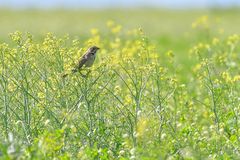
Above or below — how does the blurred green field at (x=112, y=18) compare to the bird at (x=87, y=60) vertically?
below

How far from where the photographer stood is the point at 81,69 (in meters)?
6.82

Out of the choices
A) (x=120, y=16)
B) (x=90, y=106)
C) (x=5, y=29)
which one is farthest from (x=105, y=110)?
(x=120, y=16)

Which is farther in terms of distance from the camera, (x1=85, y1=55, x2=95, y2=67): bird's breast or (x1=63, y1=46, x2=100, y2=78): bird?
(x1=85, y1=55, x2=95, y2=67): bird's breast

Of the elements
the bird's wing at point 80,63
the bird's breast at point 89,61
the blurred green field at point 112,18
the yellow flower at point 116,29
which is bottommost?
the blurred green field at point 112,18

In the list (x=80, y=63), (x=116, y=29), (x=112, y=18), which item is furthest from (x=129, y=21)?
(x=80, y=63)

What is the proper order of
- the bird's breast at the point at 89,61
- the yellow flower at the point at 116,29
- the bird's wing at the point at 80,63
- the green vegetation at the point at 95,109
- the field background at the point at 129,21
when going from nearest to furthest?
1. the green vegetation at the point at 95,109
2. the bird's wing at the point at 80,63
3. the bird's breast at the point at 89,61
4. the yellow flower at the point at 116,29
5. the field background at the point at 129,21

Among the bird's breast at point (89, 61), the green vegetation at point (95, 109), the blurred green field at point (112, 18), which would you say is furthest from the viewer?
the blurred green field at point (112, 18)

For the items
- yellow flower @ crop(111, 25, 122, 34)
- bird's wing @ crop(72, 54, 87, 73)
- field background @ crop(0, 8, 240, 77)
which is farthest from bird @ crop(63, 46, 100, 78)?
field background @ crop(0, 8, 240, 77)

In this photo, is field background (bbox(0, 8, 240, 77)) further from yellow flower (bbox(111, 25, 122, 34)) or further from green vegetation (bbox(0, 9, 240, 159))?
green vegetation (bbox(0, 9, 240, 159))

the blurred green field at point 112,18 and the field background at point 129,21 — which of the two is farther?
the blurred green field at point 112,18

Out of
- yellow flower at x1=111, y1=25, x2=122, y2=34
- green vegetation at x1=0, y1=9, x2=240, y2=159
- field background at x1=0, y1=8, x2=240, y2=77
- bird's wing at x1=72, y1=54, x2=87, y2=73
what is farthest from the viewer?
field background at x1=0, y1=8, x2=240, y2=77

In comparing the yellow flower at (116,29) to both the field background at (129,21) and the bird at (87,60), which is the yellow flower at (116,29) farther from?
the field background at (129,21)

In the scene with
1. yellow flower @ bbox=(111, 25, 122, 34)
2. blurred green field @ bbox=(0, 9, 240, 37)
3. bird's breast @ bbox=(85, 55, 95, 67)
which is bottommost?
blurred green field @ bbox=(0, 9, 240, 37)

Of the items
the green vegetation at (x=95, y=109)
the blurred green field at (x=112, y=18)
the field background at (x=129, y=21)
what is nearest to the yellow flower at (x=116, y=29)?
the green vegetation at (x=95, y=109)
